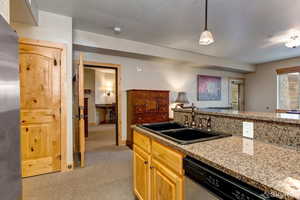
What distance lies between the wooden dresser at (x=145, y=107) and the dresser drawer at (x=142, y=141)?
1.99 m

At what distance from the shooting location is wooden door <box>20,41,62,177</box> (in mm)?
2477

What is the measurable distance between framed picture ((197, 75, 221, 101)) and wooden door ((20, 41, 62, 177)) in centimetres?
464

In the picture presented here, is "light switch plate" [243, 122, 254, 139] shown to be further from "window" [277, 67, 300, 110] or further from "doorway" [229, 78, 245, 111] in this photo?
"doorway" [229, 78, 245, 111]

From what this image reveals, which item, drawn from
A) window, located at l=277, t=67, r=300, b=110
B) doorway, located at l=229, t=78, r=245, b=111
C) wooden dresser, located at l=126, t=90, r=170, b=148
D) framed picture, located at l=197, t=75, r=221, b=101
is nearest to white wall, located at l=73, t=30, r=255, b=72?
framed picture, located at l=197, t=75, r=221, b=101

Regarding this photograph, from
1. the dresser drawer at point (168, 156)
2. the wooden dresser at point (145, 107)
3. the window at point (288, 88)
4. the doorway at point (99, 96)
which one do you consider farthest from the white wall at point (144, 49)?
the doorway at point (99, 96)

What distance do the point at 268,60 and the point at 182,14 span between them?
493 cm

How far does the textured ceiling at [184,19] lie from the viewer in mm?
2439

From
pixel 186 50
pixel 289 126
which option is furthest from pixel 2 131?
pixel 186 50

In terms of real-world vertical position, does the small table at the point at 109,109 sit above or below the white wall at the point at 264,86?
below

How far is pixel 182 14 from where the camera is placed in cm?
273

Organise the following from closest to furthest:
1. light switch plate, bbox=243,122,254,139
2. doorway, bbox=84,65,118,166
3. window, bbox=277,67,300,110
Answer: light switch plate, bbox=243,122,254,139 < window, bbox=277,67,300,110 < doorway, bbox=84,65,118,166

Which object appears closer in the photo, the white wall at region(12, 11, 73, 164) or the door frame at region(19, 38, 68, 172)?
the white wall at region(12, 11, 73, 164)

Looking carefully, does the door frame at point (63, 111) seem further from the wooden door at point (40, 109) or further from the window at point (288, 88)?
the window at point (288, 88)

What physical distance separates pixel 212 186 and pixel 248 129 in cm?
73
